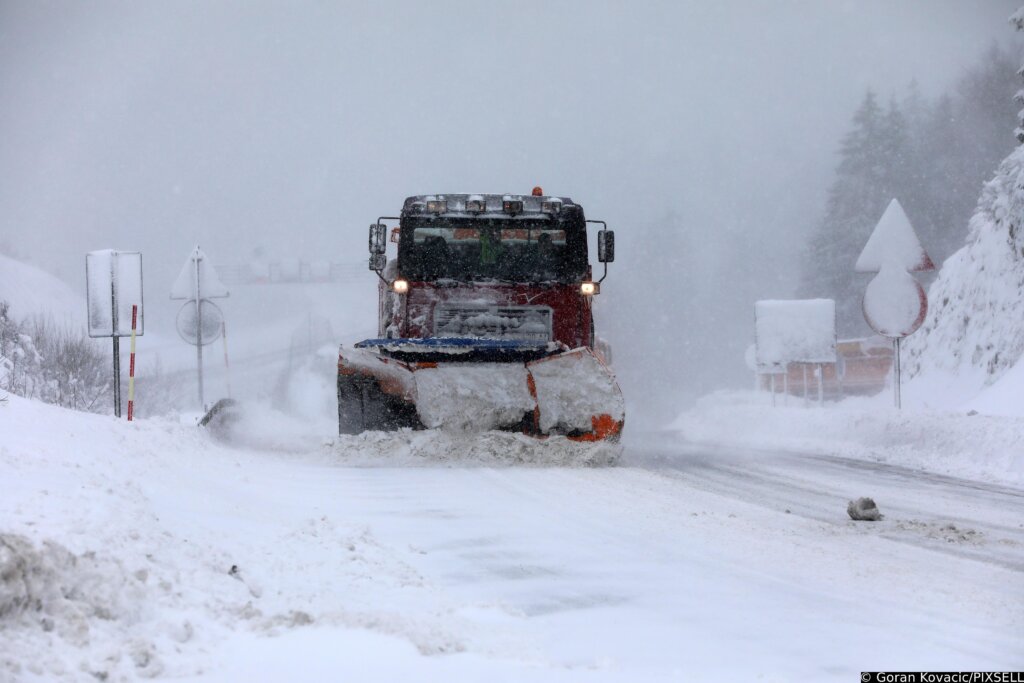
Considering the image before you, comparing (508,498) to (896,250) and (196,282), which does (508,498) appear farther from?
(196,282)

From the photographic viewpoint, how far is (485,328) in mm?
12297

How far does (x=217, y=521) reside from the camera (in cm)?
549

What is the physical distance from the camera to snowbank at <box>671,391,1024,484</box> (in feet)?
37.1

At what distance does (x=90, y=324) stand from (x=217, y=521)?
8.31 metres

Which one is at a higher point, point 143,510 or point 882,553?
point 143,510

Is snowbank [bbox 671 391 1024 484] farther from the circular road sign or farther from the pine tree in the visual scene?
the pine tree

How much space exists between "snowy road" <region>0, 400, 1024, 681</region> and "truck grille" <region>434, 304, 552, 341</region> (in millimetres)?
4228

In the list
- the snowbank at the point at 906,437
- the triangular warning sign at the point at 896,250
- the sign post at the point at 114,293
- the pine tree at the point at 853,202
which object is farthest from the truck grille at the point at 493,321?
the pine tree at the point at 853,202

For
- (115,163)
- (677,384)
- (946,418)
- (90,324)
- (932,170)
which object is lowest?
(677,384)

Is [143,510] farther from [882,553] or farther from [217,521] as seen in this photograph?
[882,553]

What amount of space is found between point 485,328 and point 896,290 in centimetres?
704

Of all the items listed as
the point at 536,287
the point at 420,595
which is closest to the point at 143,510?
the point at 420,595

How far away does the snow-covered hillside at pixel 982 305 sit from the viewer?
74.5ft

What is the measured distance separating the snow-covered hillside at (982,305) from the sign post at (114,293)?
56.4ft
